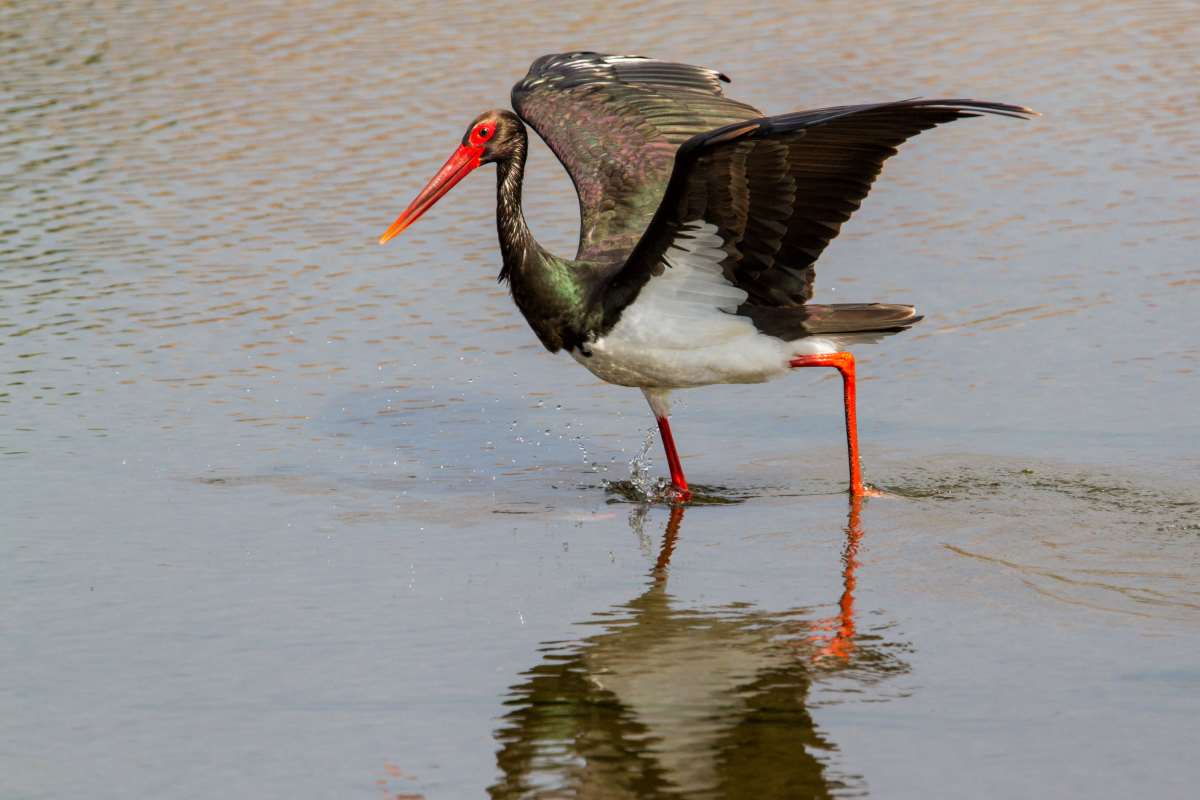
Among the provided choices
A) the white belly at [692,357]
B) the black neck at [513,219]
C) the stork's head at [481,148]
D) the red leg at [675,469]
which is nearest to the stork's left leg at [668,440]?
the red leg at [675,469]

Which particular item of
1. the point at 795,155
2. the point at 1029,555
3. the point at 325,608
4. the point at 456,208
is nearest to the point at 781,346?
the point at 795,155

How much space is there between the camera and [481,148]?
7.84 meters

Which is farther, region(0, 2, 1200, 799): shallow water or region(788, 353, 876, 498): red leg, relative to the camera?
region(788, 353, 876, 498): red leg

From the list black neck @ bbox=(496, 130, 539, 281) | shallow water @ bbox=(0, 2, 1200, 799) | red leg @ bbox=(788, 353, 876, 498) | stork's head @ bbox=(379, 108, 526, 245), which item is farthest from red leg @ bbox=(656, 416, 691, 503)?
stork's head @ bbox=(379, 108, 526, 245)

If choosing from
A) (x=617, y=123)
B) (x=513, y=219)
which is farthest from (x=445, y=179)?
(x=617, y=123)

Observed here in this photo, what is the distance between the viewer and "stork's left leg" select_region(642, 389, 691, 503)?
291 inches

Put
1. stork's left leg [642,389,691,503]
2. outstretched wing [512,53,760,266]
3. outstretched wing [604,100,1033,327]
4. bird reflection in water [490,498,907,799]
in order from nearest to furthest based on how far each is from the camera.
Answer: bird reflection in water [490,498,907,799], outstretched wing [604,100,1033,327], stork's left leg [642,389,691,503], outstretched wing [512,53,760,266]

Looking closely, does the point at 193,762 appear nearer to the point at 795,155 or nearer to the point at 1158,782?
the point at 1158,782

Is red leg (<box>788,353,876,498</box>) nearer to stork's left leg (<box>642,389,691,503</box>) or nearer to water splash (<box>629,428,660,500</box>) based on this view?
stork's left leg (<box>642,389,691,503</box>)

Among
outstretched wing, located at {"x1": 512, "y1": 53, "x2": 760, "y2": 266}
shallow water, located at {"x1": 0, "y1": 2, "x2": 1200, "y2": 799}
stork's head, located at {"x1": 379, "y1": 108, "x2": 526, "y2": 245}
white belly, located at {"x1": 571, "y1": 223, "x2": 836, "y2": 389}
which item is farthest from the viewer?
outstretched wing, located at {"x1": 512, "y1": 53, "x2": 760, "y2": 266}

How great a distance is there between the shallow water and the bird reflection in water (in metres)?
0.01

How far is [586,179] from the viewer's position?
27.2 ft

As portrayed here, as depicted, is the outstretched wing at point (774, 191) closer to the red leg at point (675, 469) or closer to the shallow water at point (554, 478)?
the red leg at point (675, 469)

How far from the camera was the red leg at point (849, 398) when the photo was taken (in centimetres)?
718
